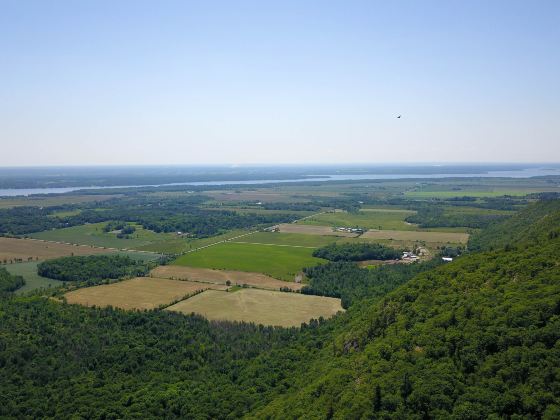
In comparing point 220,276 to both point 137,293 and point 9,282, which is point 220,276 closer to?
point 137,293

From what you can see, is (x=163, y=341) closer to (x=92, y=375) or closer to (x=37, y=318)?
(x=92, y=375)

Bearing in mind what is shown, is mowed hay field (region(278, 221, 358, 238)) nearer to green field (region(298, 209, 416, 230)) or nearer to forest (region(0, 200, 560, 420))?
green field (region(298, 209, 416, 230))

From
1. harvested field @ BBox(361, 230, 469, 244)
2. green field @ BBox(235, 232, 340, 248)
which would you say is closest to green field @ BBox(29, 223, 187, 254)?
green field @ BBox(235, 232, 340, 248)

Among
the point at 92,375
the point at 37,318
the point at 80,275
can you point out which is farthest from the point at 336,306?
the point at 80,275

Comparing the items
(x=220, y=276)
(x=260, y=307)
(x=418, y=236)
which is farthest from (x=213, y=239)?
(x=260, y=307)

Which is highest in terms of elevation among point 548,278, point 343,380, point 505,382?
point 548,278

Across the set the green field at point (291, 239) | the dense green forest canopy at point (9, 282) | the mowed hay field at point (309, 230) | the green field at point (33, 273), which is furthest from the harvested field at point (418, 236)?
the dense green forest canopy at point (9, 282)
